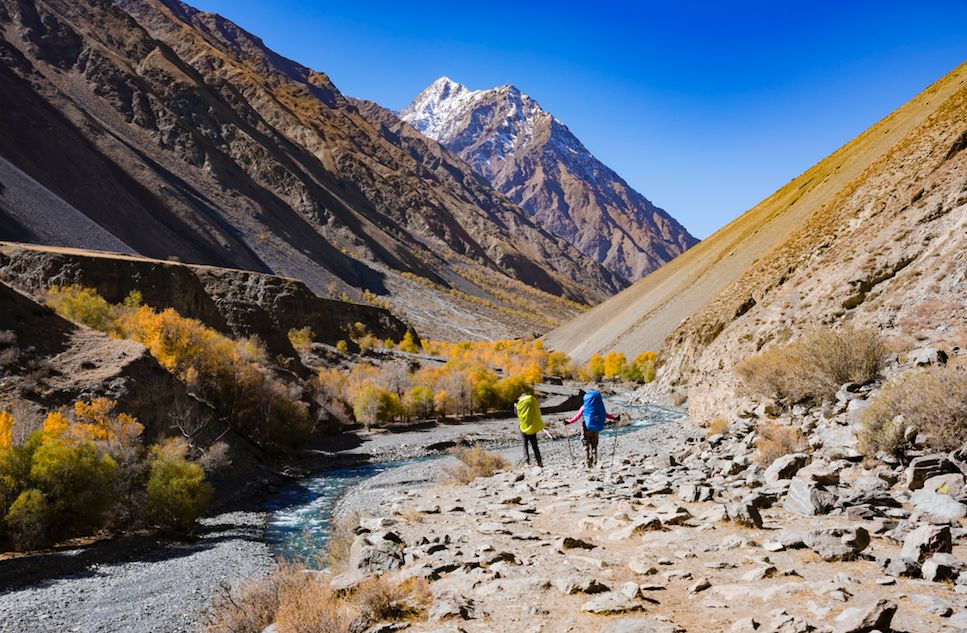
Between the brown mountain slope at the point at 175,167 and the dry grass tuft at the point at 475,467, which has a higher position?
the brown mountain slope at the point at 175,167

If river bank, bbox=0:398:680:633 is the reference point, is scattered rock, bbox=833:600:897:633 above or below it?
above

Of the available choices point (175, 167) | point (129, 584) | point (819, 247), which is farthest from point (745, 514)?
point (175, 167)

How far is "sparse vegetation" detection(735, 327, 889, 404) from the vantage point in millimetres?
12000

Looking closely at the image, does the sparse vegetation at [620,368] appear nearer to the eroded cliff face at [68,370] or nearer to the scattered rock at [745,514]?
the eroded cliff face at [68,370]

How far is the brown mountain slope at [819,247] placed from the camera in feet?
69.3

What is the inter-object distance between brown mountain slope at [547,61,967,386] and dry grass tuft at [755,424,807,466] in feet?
22.9

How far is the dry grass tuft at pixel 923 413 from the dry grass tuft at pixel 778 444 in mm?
1475

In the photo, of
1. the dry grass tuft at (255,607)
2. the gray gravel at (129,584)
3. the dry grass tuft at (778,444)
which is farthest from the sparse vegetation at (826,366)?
the gray gravel at (129,584)

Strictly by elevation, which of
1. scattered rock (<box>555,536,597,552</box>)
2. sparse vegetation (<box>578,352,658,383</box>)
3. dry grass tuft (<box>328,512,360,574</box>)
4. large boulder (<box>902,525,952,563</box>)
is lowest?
sparse vegetation (<box>578,352,658,383</box>)

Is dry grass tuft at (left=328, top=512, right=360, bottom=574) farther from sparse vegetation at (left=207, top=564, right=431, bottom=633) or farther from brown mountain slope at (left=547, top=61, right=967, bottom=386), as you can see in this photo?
brown mountain slope at (left=547, top=61, right=967, bottom=386)

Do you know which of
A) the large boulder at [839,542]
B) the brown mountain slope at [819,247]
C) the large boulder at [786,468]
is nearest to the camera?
the large boulder at [839,542]

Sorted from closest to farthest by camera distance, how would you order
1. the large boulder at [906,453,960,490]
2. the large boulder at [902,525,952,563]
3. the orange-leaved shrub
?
the large boulder at [902,525,952,563]
the large boulder at [906,453,960,490]
the orange-leaved shrub

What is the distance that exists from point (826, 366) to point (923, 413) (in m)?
4.82

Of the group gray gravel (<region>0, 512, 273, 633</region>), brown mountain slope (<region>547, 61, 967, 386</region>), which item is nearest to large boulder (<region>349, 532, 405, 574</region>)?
gray gravel (<region>0, 512, 273, 633</region>)
